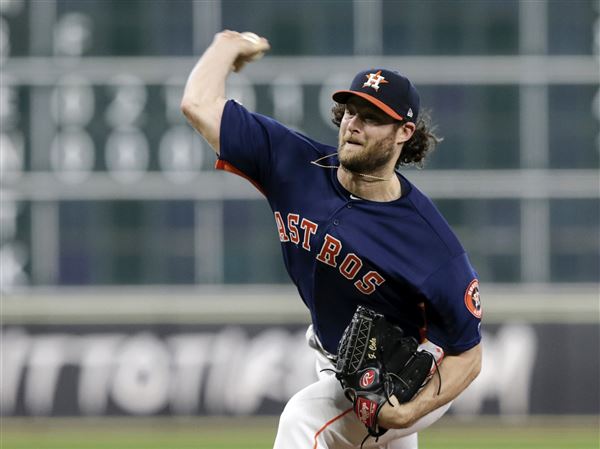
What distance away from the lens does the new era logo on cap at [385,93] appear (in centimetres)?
442

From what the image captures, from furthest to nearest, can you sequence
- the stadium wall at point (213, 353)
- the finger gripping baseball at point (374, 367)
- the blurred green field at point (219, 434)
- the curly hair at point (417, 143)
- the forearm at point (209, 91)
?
the stadium wall at point (213, 353)
the blurred green field at point (219, 434)
the curly hair at point (417, 143)
the forearm at point (209, 91)
the finger gripping baseball at point (374, 367)

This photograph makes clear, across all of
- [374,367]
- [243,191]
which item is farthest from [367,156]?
[243,191]

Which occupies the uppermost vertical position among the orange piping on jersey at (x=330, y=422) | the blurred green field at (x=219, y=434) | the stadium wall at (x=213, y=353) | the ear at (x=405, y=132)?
the ear at (x=405, y=132)

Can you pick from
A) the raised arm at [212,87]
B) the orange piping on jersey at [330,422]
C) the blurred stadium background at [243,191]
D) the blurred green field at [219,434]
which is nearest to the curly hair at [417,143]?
the raised arm at [212,87]

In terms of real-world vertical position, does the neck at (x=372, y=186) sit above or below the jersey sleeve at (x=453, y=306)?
above

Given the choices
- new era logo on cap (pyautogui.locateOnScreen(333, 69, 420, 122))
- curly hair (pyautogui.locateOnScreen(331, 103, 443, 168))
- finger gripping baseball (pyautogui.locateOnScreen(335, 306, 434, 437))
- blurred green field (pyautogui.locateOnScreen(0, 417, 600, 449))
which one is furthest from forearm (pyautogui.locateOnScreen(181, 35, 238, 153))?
blurred green field (pyautogui.locateOnScreen(0, 417, 600, 449))

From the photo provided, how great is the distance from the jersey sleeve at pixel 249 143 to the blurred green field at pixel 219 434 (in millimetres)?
5712

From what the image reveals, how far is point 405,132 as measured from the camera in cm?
457

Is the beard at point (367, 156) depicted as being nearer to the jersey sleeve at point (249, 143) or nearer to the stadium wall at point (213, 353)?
the jersey sleeve at point (249, 143)

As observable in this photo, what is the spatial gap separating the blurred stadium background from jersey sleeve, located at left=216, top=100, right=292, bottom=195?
7528 mm

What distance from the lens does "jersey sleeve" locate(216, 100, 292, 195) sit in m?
4.54

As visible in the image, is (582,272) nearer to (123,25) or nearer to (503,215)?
(503,215)

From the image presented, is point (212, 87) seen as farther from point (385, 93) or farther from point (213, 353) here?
point (213, 353)

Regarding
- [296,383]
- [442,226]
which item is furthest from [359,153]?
[296,383]
